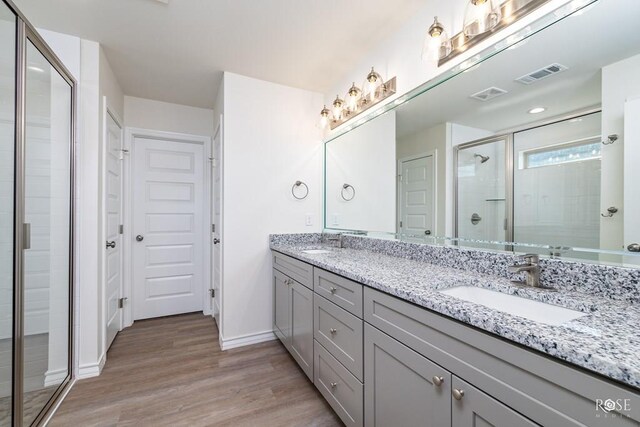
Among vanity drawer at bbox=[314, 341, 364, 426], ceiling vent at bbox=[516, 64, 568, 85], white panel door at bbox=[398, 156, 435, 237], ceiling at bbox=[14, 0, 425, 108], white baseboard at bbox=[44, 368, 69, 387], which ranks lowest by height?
white baseboard at bbox=[44, 368, 69, 387]

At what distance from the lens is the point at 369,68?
2.15 m

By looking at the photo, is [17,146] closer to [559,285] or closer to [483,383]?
[483,383]

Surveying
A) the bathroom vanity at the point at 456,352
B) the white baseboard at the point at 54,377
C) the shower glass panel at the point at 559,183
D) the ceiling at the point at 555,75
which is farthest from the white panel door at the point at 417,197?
the white baseboard at the point at 54,377

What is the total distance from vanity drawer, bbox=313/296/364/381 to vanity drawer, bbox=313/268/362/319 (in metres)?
0.03

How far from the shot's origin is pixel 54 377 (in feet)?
5.69

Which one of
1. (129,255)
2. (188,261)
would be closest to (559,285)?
(188,261)

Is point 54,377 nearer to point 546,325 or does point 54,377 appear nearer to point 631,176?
point 546,325

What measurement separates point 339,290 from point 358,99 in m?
1.57

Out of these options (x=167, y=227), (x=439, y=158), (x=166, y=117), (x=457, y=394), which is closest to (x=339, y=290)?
(x=457, y=394)

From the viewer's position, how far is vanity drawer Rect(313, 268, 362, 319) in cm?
133

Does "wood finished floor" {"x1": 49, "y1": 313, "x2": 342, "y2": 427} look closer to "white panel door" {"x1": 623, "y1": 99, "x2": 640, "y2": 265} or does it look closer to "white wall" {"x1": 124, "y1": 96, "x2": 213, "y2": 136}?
"white panel door" {"x1": 623, "y1": 99, "x2": 640, "y2": 265}

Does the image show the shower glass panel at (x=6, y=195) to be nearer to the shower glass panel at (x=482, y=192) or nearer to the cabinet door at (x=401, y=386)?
the cabinet door at (x=401, y=386)

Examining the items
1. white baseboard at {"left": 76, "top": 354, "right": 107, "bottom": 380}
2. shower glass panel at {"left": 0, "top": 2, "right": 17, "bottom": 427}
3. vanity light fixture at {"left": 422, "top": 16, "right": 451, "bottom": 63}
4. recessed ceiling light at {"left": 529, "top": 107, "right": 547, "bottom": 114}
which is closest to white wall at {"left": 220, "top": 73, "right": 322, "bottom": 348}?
white baseboard at {"left": 76, "top": 354, "right": 107, "bottom": 380}

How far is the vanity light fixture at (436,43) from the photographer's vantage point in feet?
4.81
